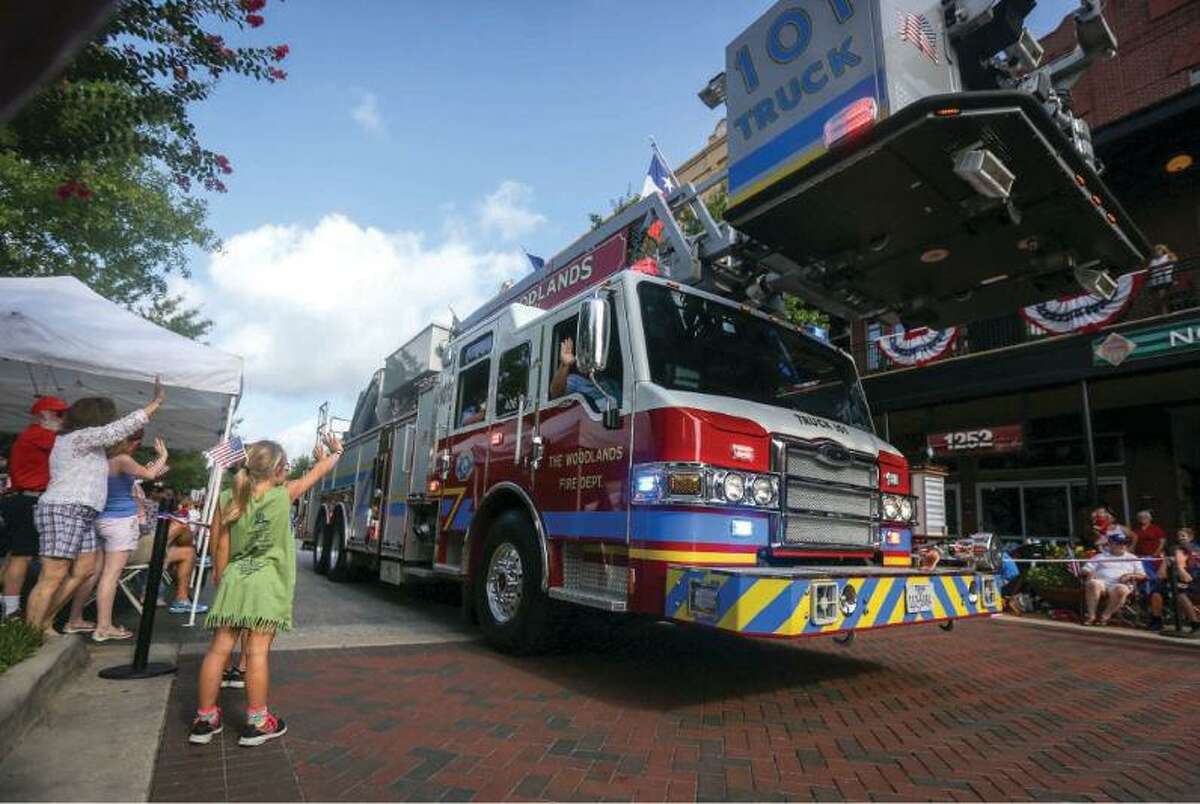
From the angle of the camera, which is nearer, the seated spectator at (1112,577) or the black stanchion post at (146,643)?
the black stanchion post at (146,643)

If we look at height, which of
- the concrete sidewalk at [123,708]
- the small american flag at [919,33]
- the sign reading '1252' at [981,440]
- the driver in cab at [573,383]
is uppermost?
the small american flag at [919,33]

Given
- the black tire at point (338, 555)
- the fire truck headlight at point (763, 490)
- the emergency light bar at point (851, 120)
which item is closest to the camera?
Result: the emergency light bar at point (851, 120)

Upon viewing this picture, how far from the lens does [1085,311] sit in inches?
457

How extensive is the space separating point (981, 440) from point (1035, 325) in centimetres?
236

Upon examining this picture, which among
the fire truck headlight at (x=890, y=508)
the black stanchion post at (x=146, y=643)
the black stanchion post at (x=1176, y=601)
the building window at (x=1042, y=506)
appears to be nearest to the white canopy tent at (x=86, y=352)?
the black stanchion post at (x=146, y=643)

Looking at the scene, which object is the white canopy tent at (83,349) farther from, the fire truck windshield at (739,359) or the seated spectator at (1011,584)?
the seated spectator at (1011,584)

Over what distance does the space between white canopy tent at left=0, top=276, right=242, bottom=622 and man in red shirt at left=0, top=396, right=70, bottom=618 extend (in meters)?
0.60

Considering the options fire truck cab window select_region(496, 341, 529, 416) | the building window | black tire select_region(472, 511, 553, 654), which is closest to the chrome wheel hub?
black tire select_region(472, 511, 553, 654)

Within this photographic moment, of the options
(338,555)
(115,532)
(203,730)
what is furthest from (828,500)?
(338,555)

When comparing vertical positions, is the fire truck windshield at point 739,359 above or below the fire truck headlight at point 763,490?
above

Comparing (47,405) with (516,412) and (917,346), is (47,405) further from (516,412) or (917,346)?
(917,346)

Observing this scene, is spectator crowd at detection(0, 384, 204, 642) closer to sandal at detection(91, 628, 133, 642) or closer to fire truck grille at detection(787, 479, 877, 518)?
sandal at detection(91, 628, 133, 642)

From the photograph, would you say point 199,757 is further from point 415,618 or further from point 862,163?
point 862,163

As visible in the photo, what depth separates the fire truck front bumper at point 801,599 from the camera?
10.8 ft
